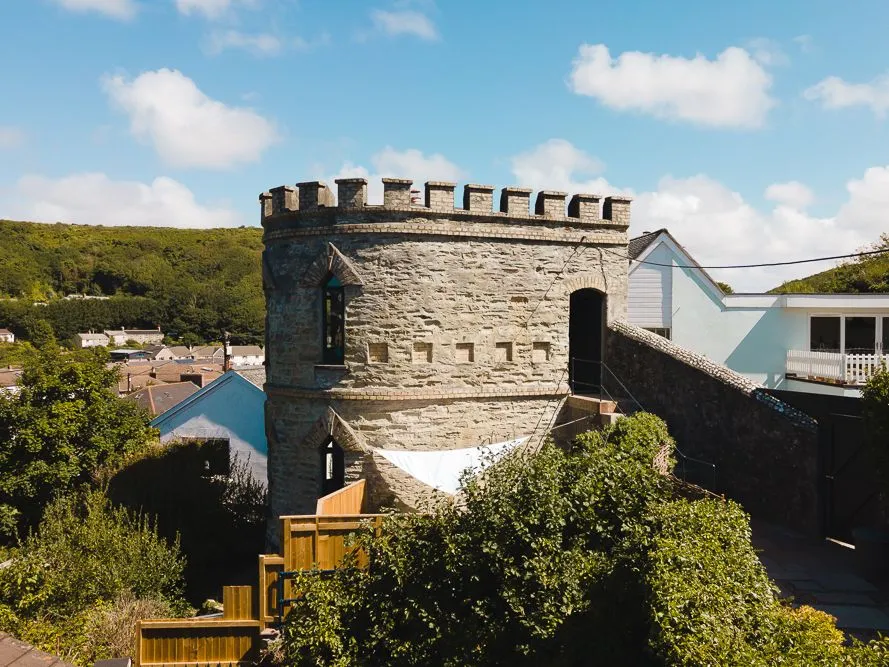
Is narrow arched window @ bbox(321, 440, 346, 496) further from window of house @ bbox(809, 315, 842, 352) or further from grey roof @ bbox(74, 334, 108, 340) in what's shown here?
grey roof @ bbox(74, 334, 108, 340)

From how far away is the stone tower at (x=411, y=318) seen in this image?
1378 cm

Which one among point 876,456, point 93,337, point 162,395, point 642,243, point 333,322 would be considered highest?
point 642,243

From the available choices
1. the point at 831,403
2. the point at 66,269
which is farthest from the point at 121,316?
the point at 831,403

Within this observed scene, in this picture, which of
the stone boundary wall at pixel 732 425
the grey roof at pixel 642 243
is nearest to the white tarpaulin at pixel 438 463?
the stone boundary wall at pixel 732 425

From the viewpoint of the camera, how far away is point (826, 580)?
1012cm

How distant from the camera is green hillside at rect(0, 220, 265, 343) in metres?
96.3

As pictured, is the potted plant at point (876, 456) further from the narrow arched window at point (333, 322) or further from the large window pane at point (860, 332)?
the large window pane at point (860, 332)

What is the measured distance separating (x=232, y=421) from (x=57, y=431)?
A: 6088mm

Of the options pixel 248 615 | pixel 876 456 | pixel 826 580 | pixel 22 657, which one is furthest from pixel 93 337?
pixel 876 456

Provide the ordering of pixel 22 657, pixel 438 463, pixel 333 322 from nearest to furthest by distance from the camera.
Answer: pixel 22 657
pixel 438 463
pixel 333 322

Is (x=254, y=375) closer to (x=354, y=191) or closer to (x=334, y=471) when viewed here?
(x=334, y=471)

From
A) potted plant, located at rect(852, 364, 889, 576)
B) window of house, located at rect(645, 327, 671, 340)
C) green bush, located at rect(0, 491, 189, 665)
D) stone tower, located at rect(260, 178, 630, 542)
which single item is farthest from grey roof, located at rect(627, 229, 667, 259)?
green bush, located at rect(0, 491, 189, 665)

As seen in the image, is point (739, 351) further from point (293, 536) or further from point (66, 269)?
point (66, 269)

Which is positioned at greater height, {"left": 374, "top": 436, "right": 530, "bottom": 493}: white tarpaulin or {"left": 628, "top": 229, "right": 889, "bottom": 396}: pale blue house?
{"left": 628, "top": 229, "right": 889, "bottom": 396}: pale blue house
